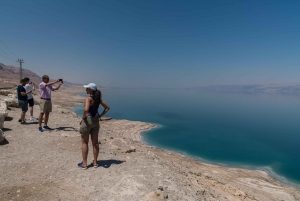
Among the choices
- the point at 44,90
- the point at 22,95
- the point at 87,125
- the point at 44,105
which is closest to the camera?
the point at 87,125

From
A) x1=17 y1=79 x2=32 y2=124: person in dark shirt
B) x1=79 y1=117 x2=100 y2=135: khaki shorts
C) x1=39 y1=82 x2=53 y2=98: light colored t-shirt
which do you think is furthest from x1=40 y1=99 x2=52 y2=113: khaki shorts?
x1=79 y1=117 x2=100 y2=135: khaki shorts

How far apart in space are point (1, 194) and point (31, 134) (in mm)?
5381

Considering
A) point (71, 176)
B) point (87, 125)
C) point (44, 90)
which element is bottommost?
point (71, 176)

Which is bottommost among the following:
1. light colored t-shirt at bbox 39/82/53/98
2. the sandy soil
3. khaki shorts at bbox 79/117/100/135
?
the sandy soil

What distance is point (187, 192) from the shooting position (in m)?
5.89

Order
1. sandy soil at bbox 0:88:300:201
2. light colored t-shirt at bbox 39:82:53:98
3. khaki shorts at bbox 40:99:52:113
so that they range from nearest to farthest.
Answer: sandy soil at bbox 0:88:300:201 < light colored t-shirt at bbox 39:82:53:98 < khaki shorts at bbox 40:99:52:113

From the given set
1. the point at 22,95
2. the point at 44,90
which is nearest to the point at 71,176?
the point at 44,90

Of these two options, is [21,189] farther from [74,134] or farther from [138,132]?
[138,132]

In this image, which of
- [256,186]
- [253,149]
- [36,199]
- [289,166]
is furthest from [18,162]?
[253,149]

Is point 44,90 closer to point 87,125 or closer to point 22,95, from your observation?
point 22,95

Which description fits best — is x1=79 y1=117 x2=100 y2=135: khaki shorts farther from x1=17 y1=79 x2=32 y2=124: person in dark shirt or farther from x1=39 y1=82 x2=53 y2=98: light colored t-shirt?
x1=17 y1=79 x2=32 y2=124: person in dark shirt

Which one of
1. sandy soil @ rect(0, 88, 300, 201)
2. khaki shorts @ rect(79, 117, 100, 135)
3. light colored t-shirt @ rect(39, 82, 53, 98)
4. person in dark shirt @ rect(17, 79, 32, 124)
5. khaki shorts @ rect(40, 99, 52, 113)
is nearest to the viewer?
sandy soil @ rect(0, 88, 300, 201)

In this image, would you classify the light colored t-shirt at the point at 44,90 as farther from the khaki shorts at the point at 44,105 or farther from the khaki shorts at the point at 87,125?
the khaki shorts at the point at 87,125

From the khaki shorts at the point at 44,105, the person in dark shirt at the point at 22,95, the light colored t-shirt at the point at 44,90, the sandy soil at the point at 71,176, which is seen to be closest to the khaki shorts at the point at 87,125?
the sandy soil at the point at 71,176
